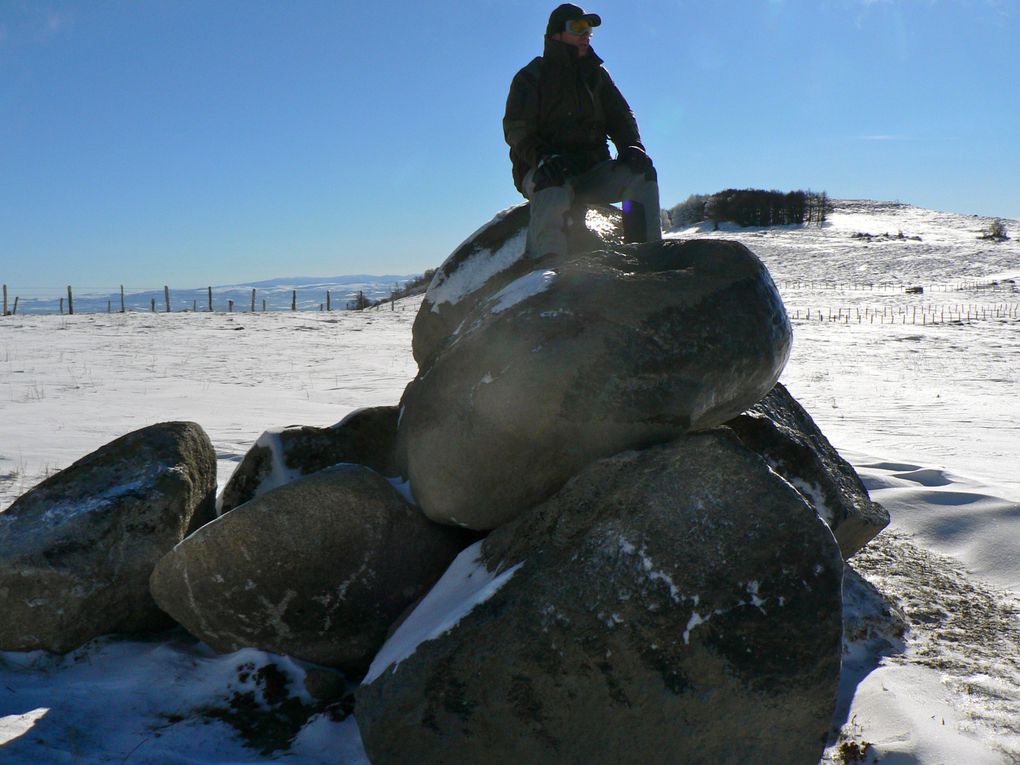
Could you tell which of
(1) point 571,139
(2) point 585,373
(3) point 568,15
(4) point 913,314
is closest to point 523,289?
(2) point 585,373

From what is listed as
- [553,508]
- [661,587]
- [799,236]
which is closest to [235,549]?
[553,508]

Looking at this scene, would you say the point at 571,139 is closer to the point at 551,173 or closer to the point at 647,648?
the point at 551,173

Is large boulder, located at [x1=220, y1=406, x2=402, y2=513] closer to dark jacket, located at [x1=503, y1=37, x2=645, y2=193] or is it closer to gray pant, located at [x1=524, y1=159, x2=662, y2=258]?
gray pant, located at [x1=524, y1=159, x2=662, y2=258]

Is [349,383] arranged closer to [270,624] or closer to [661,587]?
[270,624]

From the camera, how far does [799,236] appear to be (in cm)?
3941

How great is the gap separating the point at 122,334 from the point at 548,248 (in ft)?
45.8

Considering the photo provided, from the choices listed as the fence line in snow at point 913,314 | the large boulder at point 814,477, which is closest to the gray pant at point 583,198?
the large boulder at point 814,477

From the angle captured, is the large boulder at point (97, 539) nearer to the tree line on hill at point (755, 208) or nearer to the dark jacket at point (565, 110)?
the dark jacket at point (565, 110)

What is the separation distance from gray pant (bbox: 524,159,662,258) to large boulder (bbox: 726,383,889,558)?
1035mm

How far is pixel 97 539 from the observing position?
3324 millimetres

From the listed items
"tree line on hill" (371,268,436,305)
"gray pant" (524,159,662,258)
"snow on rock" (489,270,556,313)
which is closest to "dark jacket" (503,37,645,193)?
"gray pant" (524,159,662,258)

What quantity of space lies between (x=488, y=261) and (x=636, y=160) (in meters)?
0.90

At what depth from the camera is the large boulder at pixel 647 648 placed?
85.6 inches

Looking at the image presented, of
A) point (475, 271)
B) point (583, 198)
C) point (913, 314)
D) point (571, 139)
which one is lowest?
point (913, 314)
